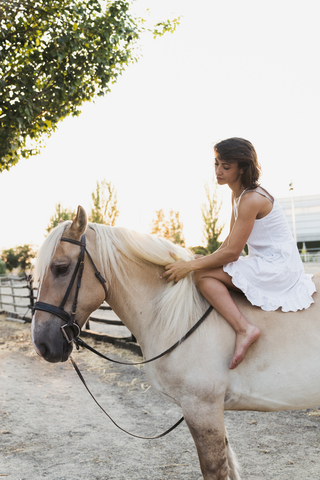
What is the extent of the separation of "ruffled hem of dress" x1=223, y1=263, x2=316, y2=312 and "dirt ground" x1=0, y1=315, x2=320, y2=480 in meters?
1.58

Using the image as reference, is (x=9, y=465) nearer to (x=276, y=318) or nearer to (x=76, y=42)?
(x=276, y=318)

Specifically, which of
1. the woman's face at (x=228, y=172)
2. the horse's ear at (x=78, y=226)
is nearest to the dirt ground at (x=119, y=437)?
the horse's ear at (x=78, y=226)

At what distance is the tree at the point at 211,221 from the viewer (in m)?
15.0

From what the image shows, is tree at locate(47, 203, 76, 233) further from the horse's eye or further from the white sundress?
the white sundress

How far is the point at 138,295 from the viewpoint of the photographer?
2.17 meters

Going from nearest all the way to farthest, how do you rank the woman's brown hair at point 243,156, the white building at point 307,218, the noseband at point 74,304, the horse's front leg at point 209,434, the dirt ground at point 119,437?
the horse's front leg at point 209,434
the noseband at point 74,304
the woman's brown hair at point 243,156
the dirt ground at point 119,437
the white building at point 307,218

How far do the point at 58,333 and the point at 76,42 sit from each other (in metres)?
5.43

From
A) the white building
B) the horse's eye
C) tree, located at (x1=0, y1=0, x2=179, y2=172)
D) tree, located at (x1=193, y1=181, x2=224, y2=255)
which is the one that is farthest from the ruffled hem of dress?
the white building

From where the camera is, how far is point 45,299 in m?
1.96

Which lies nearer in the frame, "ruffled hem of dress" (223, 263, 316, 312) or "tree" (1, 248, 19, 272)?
"ruffled hem of dress" (223, 263, 316, 312)

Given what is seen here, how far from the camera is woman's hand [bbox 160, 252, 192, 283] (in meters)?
2.08

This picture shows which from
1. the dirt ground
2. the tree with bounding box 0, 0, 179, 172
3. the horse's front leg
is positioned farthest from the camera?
the tree with bounding box 0, 0, 179, 172

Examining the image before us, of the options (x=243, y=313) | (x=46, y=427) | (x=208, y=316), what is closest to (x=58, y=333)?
(x=208, y=316)

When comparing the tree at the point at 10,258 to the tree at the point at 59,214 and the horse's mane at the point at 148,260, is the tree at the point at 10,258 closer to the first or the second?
the tree at the point at 59,214
